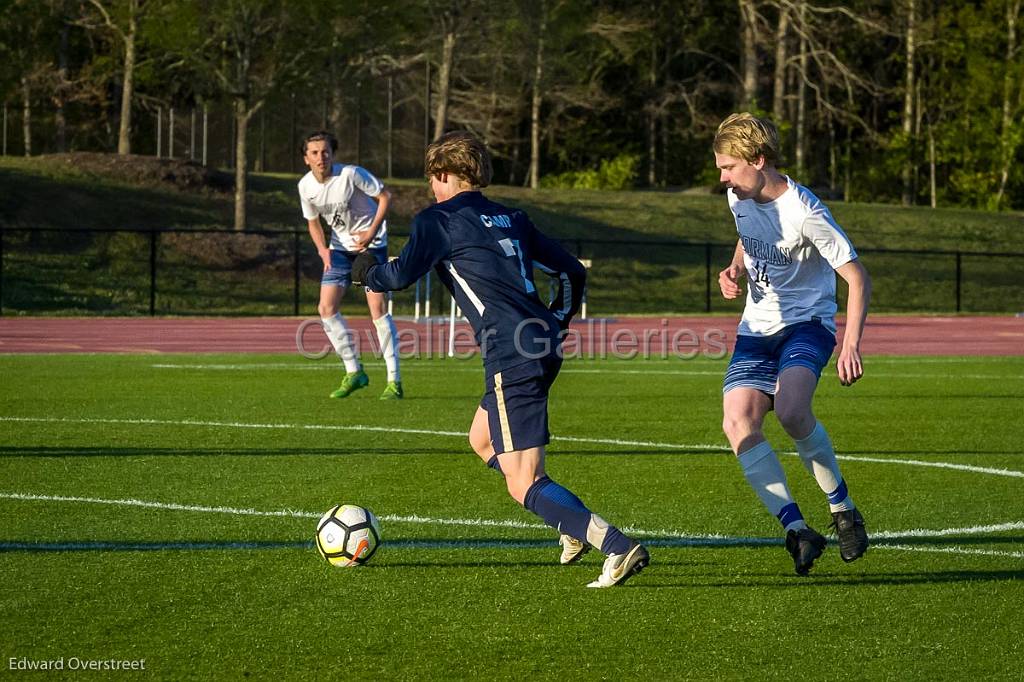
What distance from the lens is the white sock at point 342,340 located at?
13.9 metres

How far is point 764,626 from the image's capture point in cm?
545

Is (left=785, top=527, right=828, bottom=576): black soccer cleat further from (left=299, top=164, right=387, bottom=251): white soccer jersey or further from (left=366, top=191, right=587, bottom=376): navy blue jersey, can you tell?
(left=299, top=164, right=387, bottom=251): white soccer jersey

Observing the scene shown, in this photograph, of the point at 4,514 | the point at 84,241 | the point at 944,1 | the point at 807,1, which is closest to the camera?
the point at 4,514

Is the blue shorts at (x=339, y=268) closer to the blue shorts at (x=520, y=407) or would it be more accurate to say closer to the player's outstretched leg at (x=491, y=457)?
the player's outstretched leg at (x=491, y=457)

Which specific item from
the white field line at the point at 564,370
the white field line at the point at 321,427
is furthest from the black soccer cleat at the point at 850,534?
the white field line at the point at 564,370

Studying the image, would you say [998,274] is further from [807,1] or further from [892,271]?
[807,1]

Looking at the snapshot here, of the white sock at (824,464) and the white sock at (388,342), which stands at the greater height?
the white sock at (388,342)

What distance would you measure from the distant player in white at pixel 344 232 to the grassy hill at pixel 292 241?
1711 cm

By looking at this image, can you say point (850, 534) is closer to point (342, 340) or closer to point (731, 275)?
point (731, 275)

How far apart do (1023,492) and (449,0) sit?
34361 mm

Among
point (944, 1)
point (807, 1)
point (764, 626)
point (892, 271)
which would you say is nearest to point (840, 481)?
point (764, 626)

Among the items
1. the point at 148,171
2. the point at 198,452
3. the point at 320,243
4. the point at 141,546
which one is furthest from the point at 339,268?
the point at 148,171

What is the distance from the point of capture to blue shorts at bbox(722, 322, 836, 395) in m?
6.66

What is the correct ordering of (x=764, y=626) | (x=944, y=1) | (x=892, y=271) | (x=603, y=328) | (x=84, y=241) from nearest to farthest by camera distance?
(x=764, y=626), (x=603, y=328), (x=84, y=241), (x=892, y=271), (x=944, y=1)
